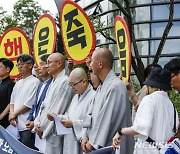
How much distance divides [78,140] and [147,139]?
4.69 feet

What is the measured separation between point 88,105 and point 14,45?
10.1 ft

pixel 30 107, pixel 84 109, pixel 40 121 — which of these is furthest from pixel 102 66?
pixel 30 107

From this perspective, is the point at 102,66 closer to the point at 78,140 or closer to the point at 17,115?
the point at 78,140

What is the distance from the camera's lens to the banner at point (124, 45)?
509 centimetres

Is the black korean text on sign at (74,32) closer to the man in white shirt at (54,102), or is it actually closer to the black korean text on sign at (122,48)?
the man in white shirt at (54,102)

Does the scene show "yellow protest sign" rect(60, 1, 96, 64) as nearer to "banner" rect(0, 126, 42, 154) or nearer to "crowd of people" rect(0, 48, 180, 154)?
"crowd of people" rect(0, 48, 180, 154)

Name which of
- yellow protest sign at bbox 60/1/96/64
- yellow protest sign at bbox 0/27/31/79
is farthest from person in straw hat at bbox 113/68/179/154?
yellow protest sign at bbox 0/27/31/79

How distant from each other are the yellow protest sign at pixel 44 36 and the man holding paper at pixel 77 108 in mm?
1260

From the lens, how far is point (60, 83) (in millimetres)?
5559

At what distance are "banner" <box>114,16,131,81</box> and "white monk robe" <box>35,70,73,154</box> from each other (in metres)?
0.76

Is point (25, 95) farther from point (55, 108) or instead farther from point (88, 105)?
point (88, 105)

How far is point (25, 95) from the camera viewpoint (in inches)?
256

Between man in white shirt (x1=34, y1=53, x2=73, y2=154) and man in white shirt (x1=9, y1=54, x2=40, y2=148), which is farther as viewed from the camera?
man in white shirt (x1=9, y1=54, x2=40, y2=148)

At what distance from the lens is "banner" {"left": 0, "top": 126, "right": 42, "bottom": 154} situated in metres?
5.56
